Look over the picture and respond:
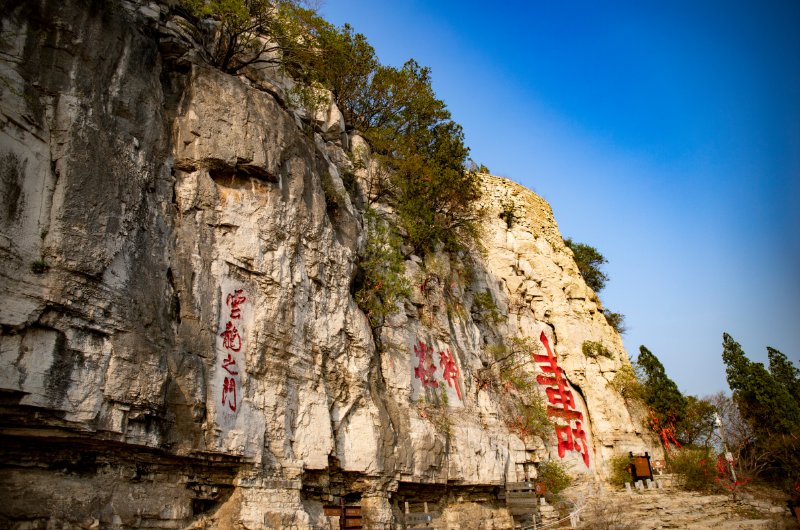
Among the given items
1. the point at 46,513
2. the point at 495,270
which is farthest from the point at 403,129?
the point at 46,513

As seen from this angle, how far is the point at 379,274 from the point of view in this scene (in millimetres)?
15570

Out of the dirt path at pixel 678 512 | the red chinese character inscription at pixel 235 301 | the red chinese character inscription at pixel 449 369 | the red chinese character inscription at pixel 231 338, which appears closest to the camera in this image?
the red chinese character inscription at pixel 231 338

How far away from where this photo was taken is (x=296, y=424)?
11.5m

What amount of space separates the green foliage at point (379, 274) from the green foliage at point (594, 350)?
10.8 m

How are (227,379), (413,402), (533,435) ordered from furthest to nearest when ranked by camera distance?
1. (533,435)
2. (413,402)
3. (227,379)

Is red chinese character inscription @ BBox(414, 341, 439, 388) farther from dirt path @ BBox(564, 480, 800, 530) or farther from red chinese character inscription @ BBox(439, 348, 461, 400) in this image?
dirt path @ BBox(564, 480, 800, 530)

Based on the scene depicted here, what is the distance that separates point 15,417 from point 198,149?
5.65 metres

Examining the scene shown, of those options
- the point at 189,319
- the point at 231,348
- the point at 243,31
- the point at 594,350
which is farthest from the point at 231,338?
the point at 594,350

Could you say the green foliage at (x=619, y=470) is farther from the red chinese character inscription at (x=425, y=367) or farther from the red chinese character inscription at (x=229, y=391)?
the red chinese character inscription at (x=229, y=391)

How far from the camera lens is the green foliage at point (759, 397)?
23625 millimetres

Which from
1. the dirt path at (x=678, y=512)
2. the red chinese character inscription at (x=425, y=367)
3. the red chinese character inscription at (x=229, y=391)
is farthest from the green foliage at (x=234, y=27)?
the dirt path at (x=678, y=512)

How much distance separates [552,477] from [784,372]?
13046mm

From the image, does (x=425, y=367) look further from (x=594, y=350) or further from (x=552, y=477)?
(x=594, y=350)

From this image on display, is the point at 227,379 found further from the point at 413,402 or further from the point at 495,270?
the point at 495,270
